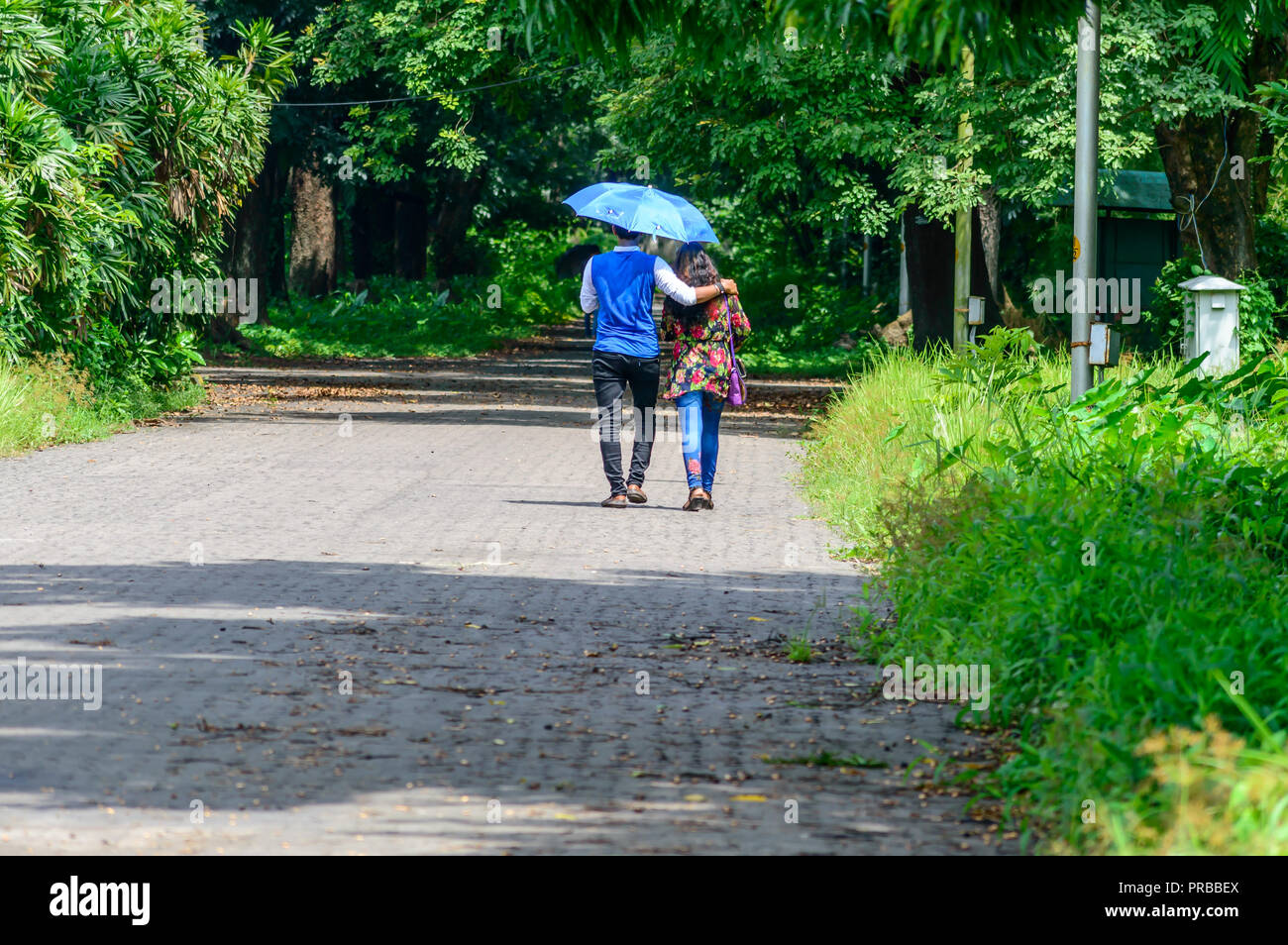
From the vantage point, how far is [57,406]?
1744 centimetres

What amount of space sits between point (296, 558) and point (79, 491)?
3.98 meters

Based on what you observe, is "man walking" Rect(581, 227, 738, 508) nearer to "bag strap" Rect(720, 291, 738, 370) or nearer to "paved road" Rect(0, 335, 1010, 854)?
"bag strap" Rect(720, 291, 738, 370)

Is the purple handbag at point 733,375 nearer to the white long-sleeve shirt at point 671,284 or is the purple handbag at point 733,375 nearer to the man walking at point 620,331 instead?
the man walking at point 620,331

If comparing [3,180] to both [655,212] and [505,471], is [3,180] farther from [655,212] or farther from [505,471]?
[655,212]

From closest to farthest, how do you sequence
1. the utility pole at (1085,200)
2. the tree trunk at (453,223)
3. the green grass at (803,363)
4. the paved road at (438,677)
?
the paved road at (438,677)
the utility pole at (1085,200)
the green grass at (803,363)
the tree trunk at (453,223)

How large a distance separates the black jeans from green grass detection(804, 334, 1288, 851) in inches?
65.5

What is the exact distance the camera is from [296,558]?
32.8 feet

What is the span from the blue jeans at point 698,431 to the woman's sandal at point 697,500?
0.15ft

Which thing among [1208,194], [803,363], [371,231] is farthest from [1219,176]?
[371,231]

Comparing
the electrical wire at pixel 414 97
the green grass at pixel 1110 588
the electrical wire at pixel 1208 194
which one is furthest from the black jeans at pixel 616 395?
the electrical wire at pixel 414 97

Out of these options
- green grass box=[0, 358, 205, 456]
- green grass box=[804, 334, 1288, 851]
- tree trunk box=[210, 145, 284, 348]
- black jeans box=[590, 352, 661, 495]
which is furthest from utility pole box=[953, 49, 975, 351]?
tree trunk box=[210, 145, 284, 348]

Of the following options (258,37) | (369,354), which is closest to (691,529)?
(258,37)

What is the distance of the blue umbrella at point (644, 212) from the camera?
12297mm

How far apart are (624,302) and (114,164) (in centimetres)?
918
